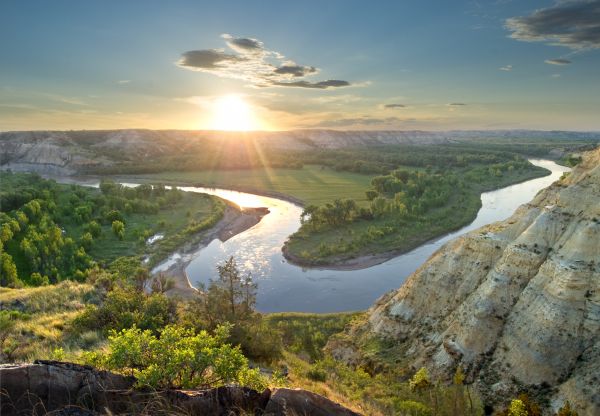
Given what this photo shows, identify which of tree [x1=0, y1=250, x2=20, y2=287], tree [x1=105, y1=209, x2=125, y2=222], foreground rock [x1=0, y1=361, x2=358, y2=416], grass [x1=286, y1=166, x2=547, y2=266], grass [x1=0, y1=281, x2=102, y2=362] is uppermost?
foreground rock [x1=0, y1=361, x2=358, y2=416]

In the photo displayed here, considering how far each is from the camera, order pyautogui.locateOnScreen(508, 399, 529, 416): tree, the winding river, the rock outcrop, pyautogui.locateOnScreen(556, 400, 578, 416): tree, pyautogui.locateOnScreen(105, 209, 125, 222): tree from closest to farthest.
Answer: pyautogui.locateOnScreen(556, 400, 578, 416): tree, pyautogui.locateOnScreen(508, 399, 529, 416): tree, the rock outcrop, the winding river, pyautogui.locateOnScreen(105, 209, 125, 222): tree

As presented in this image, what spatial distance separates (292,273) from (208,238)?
21076 mm

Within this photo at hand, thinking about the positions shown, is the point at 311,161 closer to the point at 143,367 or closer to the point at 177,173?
the point at 177,173

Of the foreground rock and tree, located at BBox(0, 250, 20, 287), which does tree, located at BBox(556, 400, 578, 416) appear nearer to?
the foreground rock

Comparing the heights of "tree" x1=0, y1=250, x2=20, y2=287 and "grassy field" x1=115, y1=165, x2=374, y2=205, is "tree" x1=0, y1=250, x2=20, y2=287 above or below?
below

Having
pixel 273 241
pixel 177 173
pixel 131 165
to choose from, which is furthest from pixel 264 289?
pixel 131 165

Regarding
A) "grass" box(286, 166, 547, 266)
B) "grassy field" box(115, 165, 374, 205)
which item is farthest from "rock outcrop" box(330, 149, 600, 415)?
"grassy field" box(115, 165, 374, 205)

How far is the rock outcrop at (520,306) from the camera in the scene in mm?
19781

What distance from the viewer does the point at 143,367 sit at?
11.1 meters

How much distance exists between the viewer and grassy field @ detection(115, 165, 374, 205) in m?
106

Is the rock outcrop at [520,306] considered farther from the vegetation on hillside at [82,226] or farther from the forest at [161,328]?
the vegetation on hillside at [82,226]

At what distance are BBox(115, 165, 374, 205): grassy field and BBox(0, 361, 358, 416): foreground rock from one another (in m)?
85.4

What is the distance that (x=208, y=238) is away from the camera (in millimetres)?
69938

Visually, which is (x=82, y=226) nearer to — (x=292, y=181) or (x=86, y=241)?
(x=86, y=241)
